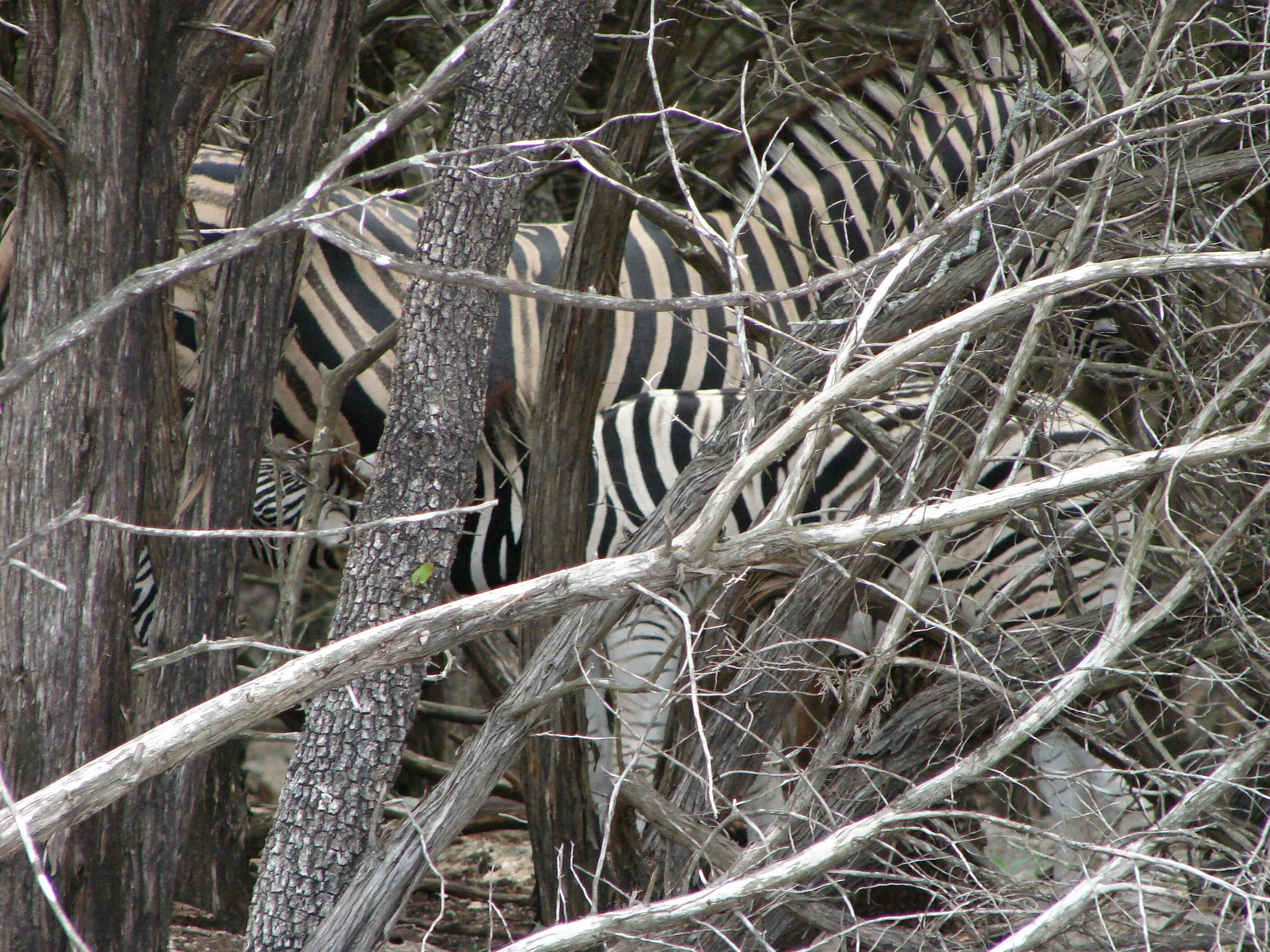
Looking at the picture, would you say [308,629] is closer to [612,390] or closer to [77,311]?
[612,390]

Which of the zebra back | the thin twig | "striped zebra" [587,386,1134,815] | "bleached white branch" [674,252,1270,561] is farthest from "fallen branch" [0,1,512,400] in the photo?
the zebra back

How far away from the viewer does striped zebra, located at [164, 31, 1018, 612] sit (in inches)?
160

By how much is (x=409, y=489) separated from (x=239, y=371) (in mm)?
564

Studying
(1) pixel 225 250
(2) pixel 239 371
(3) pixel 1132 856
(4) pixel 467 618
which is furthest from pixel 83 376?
(3) pixel 1132 856

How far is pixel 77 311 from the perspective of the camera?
253 cm

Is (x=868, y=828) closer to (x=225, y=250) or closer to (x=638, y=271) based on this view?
(x=225, y=250)

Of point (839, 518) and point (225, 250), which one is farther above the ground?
point (225, 250)

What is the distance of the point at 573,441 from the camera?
11.4 ft

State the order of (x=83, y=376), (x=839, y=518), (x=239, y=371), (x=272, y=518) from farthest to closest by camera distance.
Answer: (x=272, y=518) → (x=839, y=518) → (x=239, y=371) → (x=83, y=376)

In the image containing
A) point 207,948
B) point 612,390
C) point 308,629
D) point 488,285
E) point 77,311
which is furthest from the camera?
point 308,629

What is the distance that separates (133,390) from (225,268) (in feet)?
1.45

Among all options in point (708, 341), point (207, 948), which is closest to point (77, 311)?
point (207, 948)

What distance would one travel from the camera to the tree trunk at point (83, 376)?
Result: 252cm

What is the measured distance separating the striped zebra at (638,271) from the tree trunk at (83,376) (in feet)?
3.33
